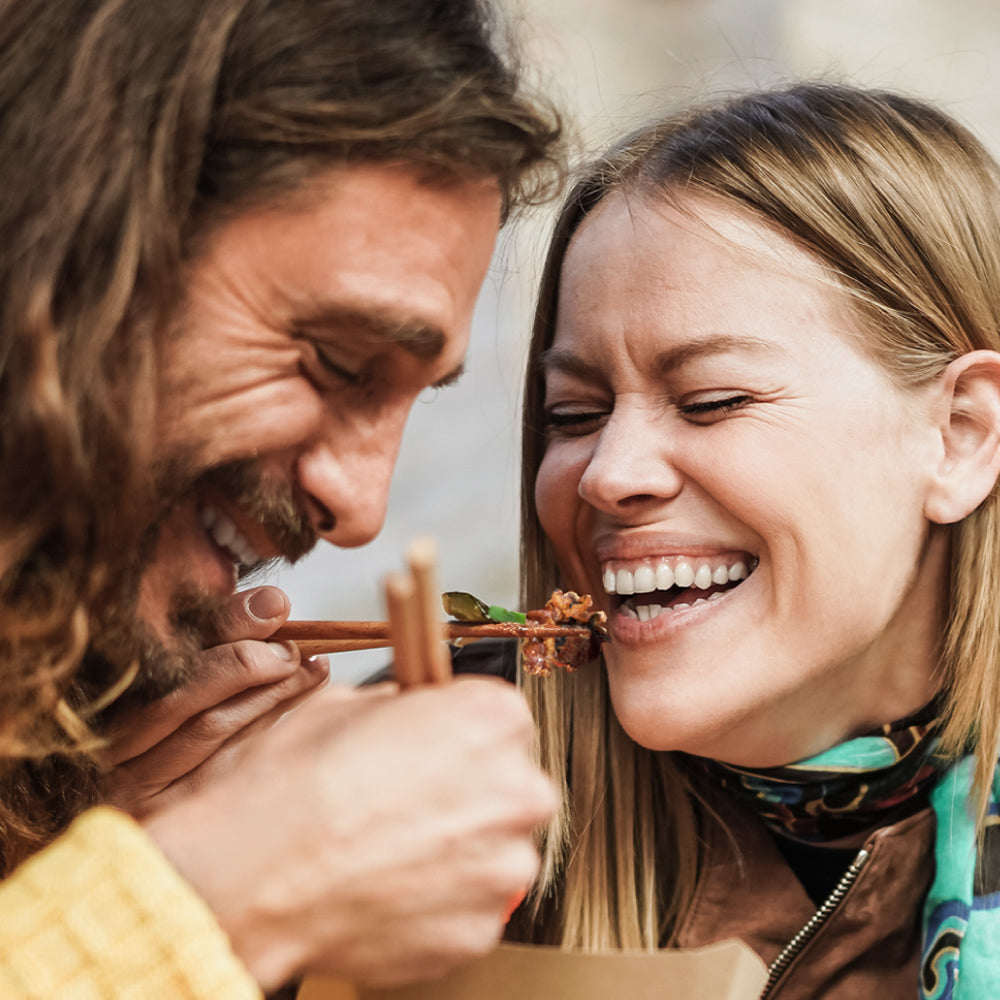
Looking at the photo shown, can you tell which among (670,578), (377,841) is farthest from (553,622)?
(377,841)

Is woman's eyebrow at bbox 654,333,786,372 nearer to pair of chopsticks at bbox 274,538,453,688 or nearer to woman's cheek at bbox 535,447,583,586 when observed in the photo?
woman's cheek at bbox 535,447,583,586

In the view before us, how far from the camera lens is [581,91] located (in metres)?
3.45

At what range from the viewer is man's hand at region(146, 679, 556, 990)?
0.84m

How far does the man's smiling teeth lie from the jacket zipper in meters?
0.86

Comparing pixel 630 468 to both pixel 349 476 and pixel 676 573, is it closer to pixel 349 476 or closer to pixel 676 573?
pixel 676 573

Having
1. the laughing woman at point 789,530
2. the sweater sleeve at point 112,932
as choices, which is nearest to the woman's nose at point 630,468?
the laughing woman at point 789,530

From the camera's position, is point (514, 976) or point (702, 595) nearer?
point (514, 976)

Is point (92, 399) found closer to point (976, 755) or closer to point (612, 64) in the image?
point (976, 755)

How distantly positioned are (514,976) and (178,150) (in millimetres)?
941

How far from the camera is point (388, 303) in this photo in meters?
1.10

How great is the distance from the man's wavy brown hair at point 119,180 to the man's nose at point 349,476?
0.59ft

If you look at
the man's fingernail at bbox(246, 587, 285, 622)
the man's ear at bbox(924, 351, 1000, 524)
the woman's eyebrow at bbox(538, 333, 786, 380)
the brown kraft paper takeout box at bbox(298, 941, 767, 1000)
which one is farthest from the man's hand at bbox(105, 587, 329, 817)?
the man's ear at bbox(924, 351, 1000, 524)

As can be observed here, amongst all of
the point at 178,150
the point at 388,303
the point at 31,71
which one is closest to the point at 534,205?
the point at 388,303

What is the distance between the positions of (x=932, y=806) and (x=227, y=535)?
1.02 metres
